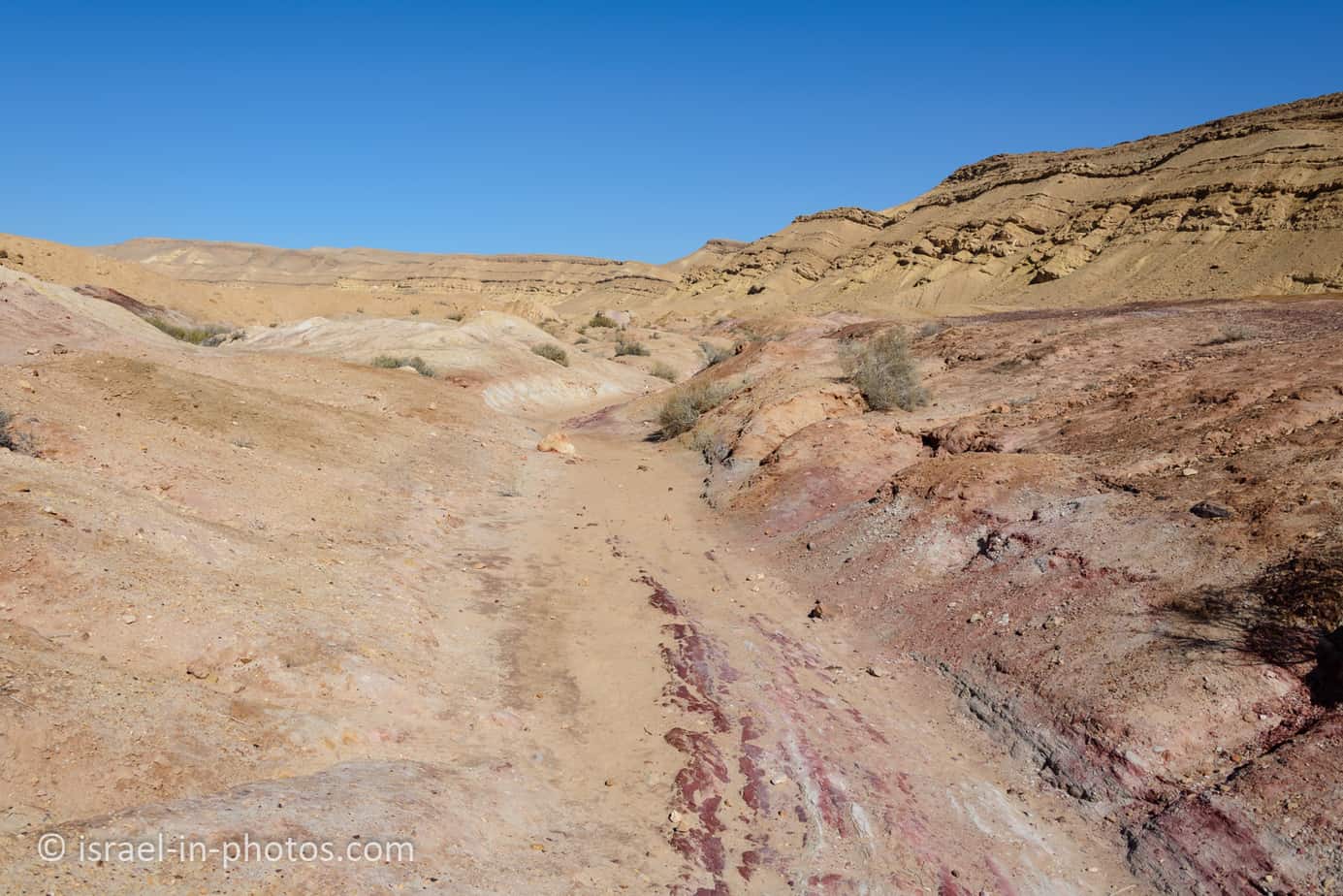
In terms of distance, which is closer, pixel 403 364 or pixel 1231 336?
pixel 1231 336

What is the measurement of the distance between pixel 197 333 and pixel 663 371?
17726 mm

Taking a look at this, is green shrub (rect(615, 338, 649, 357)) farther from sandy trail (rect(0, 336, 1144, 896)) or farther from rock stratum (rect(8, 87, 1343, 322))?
sandy trail (rect(0, 336, 1144, 896))

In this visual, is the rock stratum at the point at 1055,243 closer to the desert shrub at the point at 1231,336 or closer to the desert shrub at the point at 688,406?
the desert shrub at the point at 688,406

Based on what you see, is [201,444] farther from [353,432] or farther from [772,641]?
[772,641]

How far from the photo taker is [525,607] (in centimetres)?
853

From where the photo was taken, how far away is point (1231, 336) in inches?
573

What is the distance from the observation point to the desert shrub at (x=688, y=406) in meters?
18.8

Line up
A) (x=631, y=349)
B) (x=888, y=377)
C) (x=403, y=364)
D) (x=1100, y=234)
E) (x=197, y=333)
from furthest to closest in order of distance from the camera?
(x=1100, y=234)
(x=631, y=349)
(x=197, y=333)
(x=403, y=364)
(x=888, y=377)

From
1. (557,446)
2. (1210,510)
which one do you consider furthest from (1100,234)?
(1210,510)

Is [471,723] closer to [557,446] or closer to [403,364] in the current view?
[557,446]

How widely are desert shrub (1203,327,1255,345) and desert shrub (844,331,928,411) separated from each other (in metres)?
5.20

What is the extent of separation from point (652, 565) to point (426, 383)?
1241 cm

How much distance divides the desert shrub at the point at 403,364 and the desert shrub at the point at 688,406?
8.45 m

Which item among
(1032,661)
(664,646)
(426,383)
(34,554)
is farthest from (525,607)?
(426,383)
